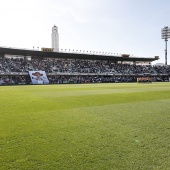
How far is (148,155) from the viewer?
486 cm

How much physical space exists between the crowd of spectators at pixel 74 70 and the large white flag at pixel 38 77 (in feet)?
6.47

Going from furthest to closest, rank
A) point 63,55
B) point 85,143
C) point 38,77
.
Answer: point 63,55, point 38,77, point 85,143

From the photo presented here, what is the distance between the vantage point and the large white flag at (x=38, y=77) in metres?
54.6

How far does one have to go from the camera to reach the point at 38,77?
2203 inches

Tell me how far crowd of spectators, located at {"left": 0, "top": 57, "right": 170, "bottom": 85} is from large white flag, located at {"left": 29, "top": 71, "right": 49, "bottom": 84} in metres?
1.97

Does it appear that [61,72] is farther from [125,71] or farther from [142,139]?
[142,139]

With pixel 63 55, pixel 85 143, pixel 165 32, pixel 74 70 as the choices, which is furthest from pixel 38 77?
pixel 165 32

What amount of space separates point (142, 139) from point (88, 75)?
6153 cm

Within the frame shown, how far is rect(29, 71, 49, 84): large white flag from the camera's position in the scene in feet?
179

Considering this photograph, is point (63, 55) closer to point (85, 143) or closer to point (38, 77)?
point (38, 77)

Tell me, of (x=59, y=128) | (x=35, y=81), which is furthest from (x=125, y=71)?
(x=59, y=128)

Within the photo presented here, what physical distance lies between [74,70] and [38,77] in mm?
13149

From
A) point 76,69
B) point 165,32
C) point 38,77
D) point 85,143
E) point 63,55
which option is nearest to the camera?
point 85,143

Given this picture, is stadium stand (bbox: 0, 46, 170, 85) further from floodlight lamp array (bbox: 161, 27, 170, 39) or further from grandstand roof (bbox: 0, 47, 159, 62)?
floodlight lamp array (bbox: 161, 27, 170, 39)
